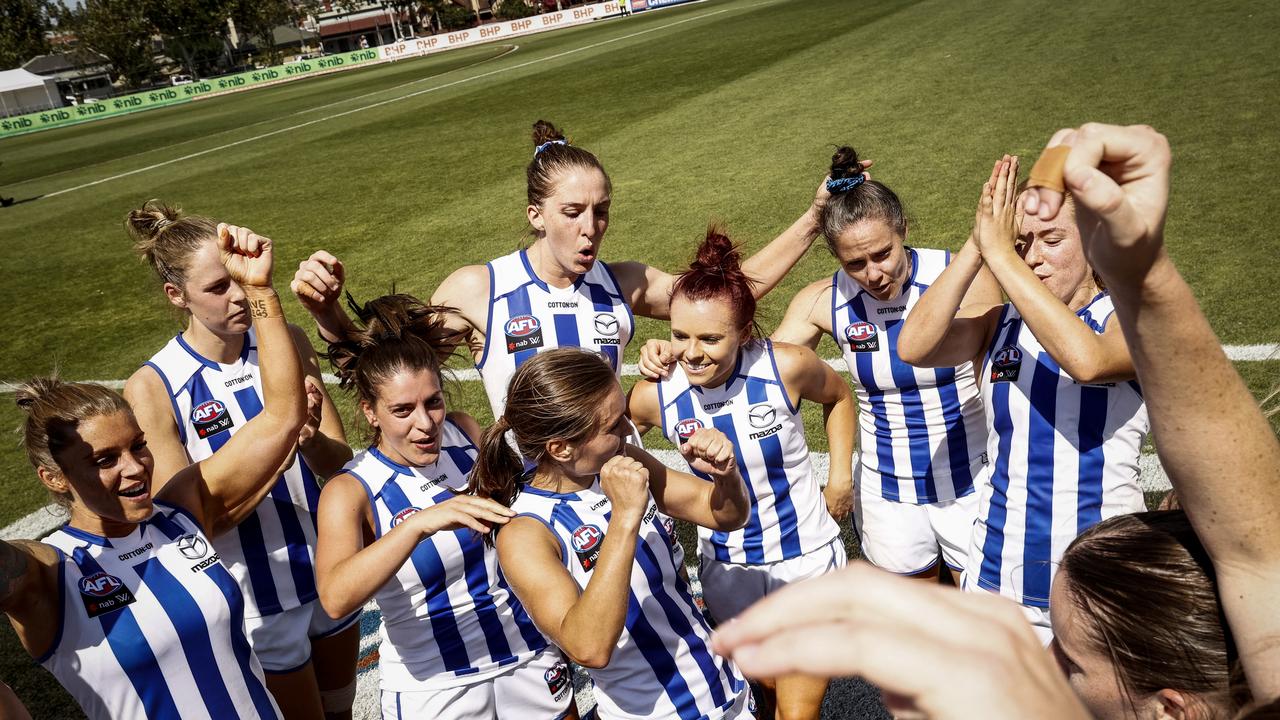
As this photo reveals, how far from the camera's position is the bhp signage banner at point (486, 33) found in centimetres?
5166

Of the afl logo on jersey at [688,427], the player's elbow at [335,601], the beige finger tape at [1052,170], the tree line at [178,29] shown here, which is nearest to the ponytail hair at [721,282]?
the afl logo on jersey at [688,427]

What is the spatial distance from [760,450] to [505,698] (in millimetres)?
1379

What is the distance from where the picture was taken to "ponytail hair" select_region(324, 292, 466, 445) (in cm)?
312

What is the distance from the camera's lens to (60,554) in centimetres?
259

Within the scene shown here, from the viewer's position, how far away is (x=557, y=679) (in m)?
3.22

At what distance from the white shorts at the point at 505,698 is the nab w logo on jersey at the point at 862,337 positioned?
1.88 metres

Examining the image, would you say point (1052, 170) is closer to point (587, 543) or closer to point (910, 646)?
point (910, 646)

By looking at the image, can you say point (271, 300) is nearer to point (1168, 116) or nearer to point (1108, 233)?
point (1108, 233)

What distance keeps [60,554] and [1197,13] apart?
21436mm

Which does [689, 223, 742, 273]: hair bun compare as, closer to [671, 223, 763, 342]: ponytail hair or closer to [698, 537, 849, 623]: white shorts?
[671, 223, 763, 342]: ponytail hair

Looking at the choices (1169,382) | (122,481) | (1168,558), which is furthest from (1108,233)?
(122,481)

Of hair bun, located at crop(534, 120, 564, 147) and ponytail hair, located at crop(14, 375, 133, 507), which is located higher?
hair bun, located at crop(534, 120, 564, 147)

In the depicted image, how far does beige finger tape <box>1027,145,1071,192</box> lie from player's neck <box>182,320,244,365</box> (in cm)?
359

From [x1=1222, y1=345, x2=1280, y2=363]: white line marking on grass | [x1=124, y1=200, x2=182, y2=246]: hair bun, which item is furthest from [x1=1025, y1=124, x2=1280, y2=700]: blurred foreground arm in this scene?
[x1=1222, y1=345, x2=1280, y2=363]: white line marking on grass
